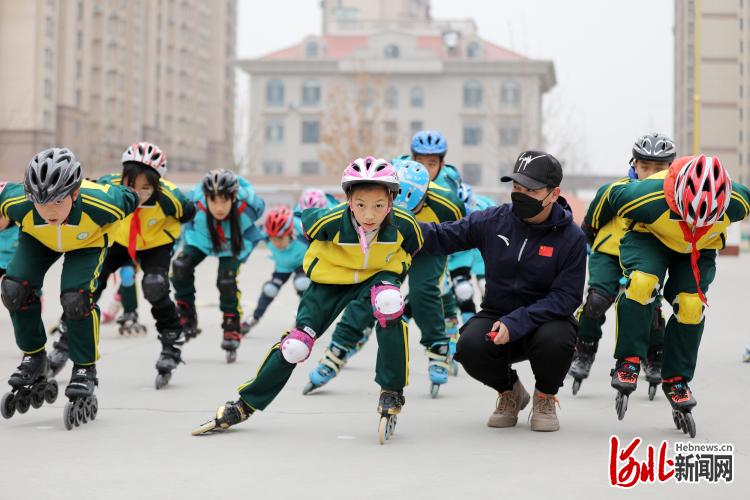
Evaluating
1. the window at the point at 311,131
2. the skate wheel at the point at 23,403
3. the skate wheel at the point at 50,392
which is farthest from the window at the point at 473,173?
the skate wheel at the point at 23,403

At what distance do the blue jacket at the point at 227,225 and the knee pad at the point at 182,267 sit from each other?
0.14 meters

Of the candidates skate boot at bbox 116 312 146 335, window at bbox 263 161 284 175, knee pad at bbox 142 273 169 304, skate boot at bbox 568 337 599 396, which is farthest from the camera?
window at bbox 263 161 284 175

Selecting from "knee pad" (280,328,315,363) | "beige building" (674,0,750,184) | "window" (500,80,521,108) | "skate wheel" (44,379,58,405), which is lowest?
"skate wheel" (44,379,58,405)

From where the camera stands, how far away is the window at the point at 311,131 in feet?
328

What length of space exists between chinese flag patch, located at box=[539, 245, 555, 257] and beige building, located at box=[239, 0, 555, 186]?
3338 inches

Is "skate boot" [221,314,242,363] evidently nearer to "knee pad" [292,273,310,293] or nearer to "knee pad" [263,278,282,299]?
"knee pad" [292,273,310,293]

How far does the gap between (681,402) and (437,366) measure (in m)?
2.26

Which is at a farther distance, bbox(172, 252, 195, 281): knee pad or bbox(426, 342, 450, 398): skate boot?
bbox(172, 252, 195, 281): knee pad

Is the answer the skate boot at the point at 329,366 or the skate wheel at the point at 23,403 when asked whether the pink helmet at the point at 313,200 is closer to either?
the skate boot at the point at 329,366

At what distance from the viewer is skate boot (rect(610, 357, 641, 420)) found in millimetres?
7145

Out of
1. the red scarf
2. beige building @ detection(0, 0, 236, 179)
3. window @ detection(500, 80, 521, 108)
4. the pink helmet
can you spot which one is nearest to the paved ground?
the red scarf

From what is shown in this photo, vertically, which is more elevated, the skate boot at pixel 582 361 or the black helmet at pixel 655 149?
the black helmet at pixel 655 149

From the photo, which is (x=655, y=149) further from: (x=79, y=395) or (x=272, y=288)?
(x=272, y=288)

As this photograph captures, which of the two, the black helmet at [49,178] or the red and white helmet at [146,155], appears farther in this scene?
the red and white helmet at [146,155]
